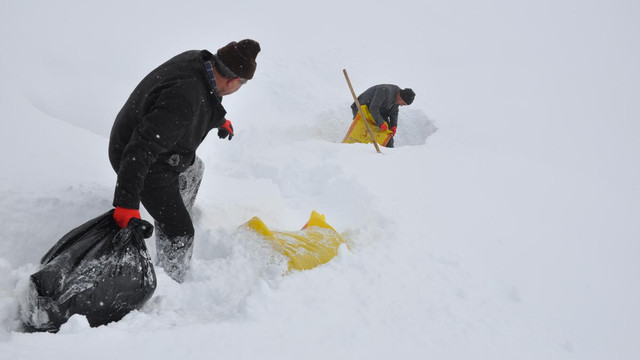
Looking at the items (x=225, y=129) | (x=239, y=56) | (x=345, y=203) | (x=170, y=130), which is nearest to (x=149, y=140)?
(x=170, y=130)

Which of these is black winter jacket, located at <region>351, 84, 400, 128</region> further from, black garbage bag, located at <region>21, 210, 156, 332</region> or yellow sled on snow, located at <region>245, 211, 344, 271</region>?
black garbage bag, located at <region>21, 210, 156, 332</region>

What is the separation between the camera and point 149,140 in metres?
1.71

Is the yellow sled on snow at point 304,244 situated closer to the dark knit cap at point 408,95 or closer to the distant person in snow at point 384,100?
the distant person in snow at point 384,100

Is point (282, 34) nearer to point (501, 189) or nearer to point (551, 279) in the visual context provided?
point (501, 189)

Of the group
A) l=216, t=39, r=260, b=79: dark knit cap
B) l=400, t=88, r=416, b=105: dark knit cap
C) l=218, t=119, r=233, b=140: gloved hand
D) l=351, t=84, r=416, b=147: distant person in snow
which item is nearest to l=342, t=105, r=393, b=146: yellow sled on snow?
l=351, t=84, r=416, b=147: distant person in snow

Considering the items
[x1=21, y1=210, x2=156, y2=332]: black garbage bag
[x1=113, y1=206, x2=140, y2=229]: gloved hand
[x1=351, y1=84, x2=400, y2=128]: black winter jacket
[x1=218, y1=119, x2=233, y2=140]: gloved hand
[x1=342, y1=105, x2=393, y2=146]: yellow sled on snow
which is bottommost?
[x1=342, y1=105, x2=393, y2=146]: yellow sled on snow

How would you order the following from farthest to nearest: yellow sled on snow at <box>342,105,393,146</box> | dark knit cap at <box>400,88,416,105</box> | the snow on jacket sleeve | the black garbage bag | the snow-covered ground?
yellow sled on snow at <box>342,105,393,146</box> < dark knit cap at <box>400,88,416,105</box> < the snow-covered ground < the snow on jacket sleeve < the black garbage bag

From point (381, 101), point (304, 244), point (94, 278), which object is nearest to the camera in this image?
point (94, 278)

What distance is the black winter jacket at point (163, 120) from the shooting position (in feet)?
5.65

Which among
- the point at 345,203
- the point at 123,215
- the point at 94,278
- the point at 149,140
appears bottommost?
the point at 345,203

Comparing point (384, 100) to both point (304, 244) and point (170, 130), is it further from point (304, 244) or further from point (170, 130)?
point (170, 130)

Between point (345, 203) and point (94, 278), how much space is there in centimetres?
213

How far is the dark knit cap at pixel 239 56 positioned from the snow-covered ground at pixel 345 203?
956 millimetres

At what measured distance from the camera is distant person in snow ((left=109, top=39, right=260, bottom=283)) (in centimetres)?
173
